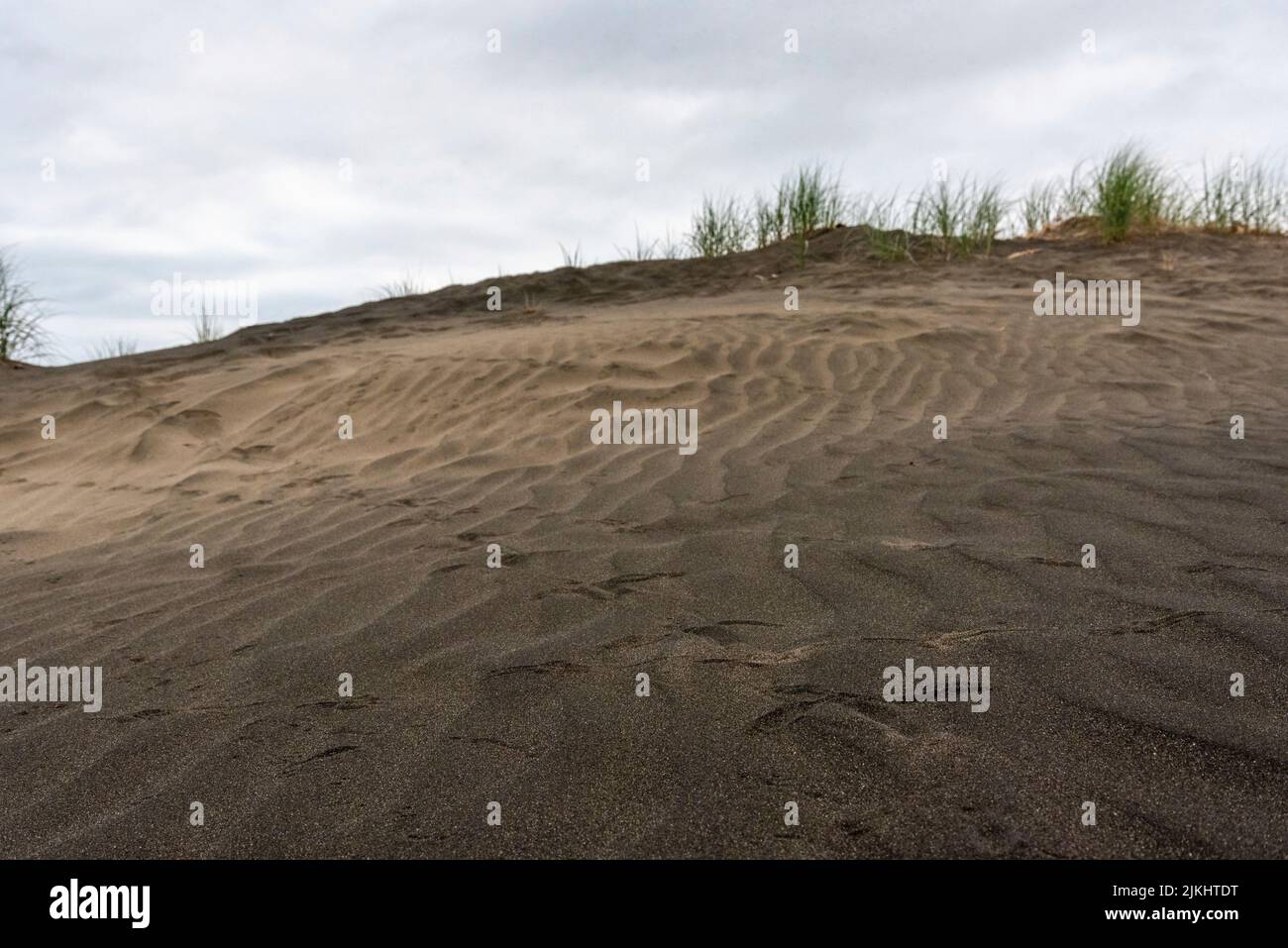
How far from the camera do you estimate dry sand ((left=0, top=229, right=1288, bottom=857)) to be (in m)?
1.95

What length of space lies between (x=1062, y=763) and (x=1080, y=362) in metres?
4.93

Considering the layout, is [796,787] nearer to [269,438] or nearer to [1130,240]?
[269,438]

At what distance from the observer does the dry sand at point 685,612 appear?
1.95 metres
